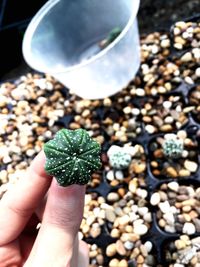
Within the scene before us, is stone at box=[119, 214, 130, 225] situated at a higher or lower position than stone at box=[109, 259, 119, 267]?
higher

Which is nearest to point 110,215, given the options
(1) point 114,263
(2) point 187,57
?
(1) point 114,263

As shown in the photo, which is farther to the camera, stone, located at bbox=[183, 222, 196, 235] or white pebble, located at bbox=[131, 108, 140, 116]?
white pebble, located at bbox=[131, 108, 140, 116]

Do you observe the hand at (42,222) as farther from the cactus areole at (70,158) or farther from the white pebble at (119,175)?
the white pebble at (119,175)

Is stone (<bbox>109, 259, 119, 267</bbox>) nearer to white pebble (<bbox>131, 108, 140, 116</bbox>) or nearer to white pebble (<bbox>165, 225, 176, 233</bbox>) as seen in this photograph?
white pebble (<bbox>165, 225, 176, 233</bbox>)

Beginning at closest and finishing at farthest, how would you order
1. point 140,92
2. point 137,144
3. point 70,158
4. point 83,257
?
point 70,158
point 83,257
point 137,144
point 140,92

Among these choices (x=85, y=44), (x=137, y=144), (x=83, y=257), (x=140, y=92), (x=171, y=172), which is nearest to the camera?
(x=83, y=257)

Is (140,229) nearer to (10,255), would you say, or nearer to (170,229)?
(170,229)

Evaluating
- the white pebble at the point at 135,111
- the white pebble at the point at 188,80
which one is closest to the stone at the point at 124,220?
the white pebble at the point at 135,111

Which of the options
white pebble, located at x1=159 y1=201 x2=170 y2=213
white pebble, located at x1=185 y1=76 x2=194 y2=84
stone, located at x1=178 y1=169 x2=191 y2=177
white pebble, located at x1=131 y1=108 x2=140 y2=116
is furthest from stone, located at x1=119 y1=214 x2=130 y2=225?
white pebble, located at x1=185 y1=76 x2=194 y2=84
